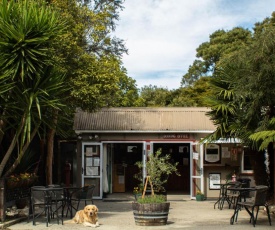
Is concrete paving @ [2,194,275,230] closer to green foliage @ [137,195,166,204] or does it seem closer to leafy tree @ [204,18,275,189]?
green foliage @ [137,195,166,204]

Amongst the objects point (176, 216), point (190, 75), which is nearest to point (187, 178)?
point (176, 216)

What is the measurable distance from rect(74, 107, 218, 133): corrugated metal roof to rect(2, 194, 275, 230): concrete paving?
9.40 ft

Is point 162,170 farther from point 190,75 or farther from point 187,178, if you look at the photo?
point 190,75

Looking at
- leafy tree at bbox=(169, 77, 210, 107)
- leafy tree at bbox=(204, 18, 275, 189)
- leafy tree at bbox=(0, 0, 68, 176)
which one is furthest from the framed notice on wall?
leafy tree at bbox=(169, 77, 210, 107)

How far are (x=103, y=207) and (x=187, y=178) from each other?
20.3 ft

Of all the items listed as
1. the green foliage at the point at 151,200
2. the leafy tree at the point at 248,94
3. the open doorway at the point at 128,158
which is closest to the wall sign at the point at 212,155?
Answer: the open doorway at the point at 128,158

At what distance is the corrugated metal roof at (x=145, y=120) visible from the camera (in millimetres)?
18125

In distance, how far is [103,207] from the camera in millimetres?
15555

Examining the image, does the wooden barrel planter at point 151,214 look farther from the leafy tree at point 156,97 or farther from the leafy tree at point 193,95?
the leafy tree at point 156,97

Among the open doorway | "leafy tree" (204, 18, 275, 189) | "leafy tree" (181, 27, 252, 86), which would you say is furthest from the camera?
"leafy tree" (181, 27, 252, 86)

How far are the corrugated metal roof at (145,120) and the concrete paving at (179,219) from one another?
2.87 m

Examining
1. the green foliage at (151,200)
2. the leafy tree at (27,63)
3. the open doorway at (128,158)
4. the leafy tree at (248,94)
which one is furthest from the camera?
the open doorway at (128,158)

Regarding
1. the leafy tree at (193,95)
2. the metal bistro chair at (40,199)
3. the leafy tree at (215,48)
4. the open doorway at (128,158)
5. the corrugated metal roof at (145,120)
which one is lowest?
the metal bistro chair at (40,199)

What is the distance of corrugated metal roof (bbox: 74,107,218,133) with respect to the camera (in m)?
18.1
